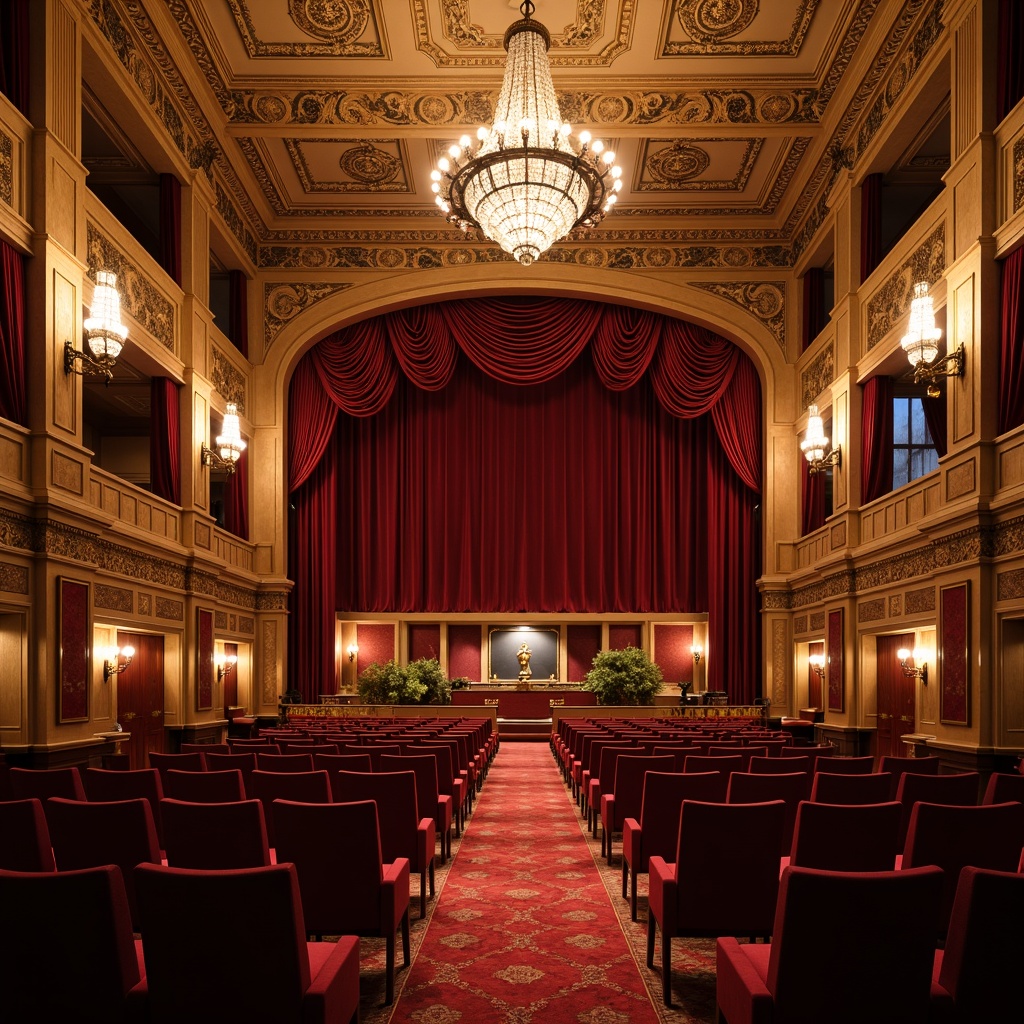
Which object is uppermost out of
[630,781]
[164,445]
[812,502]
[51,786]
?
[164,445]

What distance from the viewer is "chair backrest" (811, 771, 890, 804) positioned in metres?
5.27

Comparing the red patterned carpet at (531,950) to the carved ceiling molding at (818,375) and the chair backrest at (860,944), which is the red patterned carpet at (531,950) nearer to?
the chair backrest at (860,944)

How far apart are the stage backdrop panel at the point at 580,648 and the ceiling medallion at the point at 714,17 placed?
40.6 feet

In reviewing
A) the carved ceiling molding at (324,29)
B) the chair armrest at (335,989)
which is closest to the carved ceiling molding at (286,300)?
the carved ceiling molding at (324,29)

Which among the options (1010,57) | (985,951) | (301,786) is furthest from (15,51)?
(985,951)

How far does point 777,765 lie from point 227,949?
454 centimetres

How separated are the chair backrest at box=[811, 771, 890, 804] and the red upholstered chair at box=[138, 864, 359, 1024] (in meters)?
3.31

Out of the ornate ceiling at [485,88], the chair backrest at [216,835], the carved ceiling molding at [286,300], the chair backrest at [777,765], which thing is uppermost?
the ornate ceiling at [485,88]

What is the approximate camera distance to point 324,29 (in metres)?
13.6

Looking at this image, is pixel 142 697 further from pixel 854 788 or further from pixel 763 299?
pixel 763 299

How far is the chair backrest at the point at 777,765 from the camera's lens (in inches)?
252

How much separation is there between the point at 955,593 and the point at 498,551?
12549 millimetres

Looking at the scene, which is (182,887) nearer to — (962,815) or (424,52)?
(962,815)

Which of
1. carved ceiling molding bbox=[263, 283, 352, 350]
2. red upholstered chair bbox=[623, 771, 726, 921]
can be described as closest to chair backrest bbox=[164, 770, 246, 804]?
red upholstered chair bbox=[623, 771, 726, 921]
